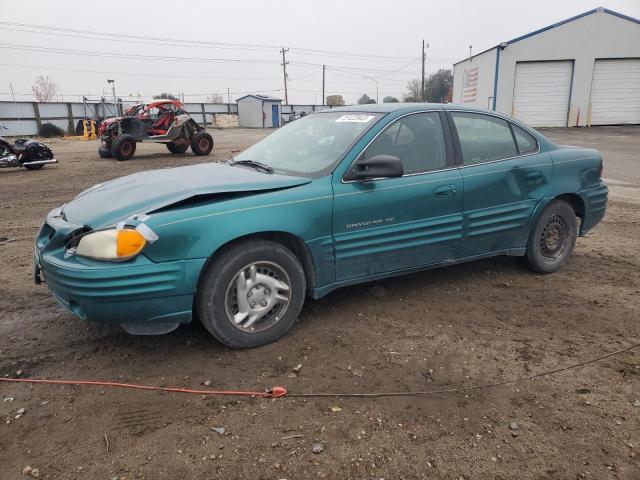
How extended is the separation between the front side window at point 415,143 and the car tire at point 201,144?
13.9m

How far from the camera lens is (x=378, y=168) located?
136 inches

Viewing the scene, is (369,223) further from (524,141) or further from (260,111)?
(260,111)

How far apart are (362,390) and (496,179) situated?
227 cm

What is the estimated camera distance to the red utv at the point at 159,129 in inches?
643

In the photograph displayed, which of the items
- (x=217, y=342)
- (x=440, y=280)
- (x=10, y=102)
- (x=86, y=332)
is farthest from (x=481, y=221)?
(x=10, y=102)

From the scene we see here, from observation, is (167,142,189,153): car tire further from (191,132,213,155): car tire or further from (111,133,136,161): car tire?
(111,133,136,161): car tire

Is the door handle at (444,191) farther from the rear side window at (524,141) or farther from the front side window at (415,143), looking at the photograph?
the rear side window at (524,141)

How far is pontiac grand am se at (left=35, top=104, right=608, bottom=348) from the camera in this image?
9.61ft

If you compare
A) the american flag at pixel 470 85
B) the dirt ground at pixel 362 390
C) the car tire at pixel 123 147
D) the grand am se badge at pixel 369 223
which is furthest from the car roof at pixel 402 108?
→ the american flag at pixel 470 85

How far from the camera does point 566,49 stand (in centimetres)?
2819

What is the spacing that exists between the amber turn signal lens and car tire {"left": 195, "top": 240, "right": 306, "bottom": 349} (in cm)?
43

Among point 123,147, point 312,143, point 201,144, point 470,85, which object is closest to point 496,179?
point 312,143

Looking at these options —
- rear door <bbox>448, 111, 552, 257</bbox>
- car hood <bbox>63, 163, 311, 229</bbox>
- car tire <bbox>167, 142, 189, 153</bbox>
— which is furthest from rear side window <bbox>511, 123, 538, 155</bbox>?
car tire <bbox>167, 142, 189, 153</bbox>

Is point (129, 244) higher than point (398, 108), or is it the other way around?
point (398, 108)
